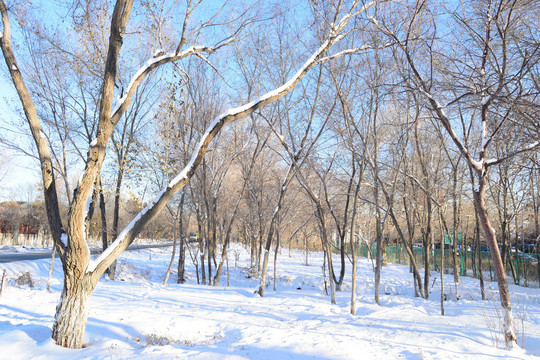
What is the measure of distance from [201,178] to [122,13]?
33.7 feet

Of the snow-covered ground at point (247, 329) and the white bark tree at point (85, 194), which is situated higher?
the white bark tree at point (85, 194)

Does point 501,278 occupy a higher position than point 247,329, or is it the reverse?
point 501,278

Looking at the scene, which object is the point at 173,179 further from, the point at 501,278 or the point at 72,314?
the point at 501,278

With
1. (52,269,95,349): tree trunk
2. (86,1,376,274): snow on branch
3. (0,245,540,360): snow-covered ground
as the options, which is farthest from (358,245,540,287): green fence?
(52,269,95,349): tree trunk

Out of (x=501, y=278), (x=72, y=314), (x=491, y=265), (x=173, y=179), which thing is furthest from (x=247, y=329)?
(x=491, y=265)

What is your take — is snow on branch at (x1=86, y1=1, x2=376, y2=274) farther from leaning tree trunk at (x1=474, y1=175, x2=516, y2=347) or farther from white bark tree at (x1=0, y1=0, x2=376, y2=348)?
leaning tree trunk at (x1=474, y1=175, x2=516, y2=347)

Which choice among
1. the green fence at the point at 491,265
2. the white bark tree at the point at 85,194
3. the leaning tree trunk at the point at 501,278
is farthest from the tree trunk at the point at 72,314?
the green fence at the point at 491,265

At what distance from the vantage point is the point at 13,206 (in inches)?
1608

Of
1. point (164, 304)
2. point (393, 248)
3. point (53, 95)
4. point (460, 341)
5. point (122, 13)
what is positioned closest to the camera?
point (122, 13)

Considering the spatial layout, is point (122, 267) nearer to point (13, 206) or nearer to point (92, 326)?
point (92, 326)

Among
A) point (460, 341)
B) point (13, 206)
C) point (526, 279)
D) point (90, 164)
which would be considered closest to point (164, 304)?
point (90, 164)

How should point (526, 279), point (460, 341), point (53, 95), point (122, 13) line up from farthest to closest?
point (526, 279)
point (53, 95)
point (460, 341)
point (122, 13)

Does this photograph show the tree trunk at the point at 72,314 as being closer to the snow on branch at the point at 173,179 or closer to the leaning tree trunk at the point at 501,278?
the snow on branch at the point at 173,179

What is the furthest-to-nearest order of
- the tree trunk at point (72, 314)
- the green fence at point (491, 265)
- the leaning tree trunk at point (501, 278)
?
the green fence at point (491, 265) → the leaning tree trunk at point (501, 278) → the tree trunk at point (72, 314)
